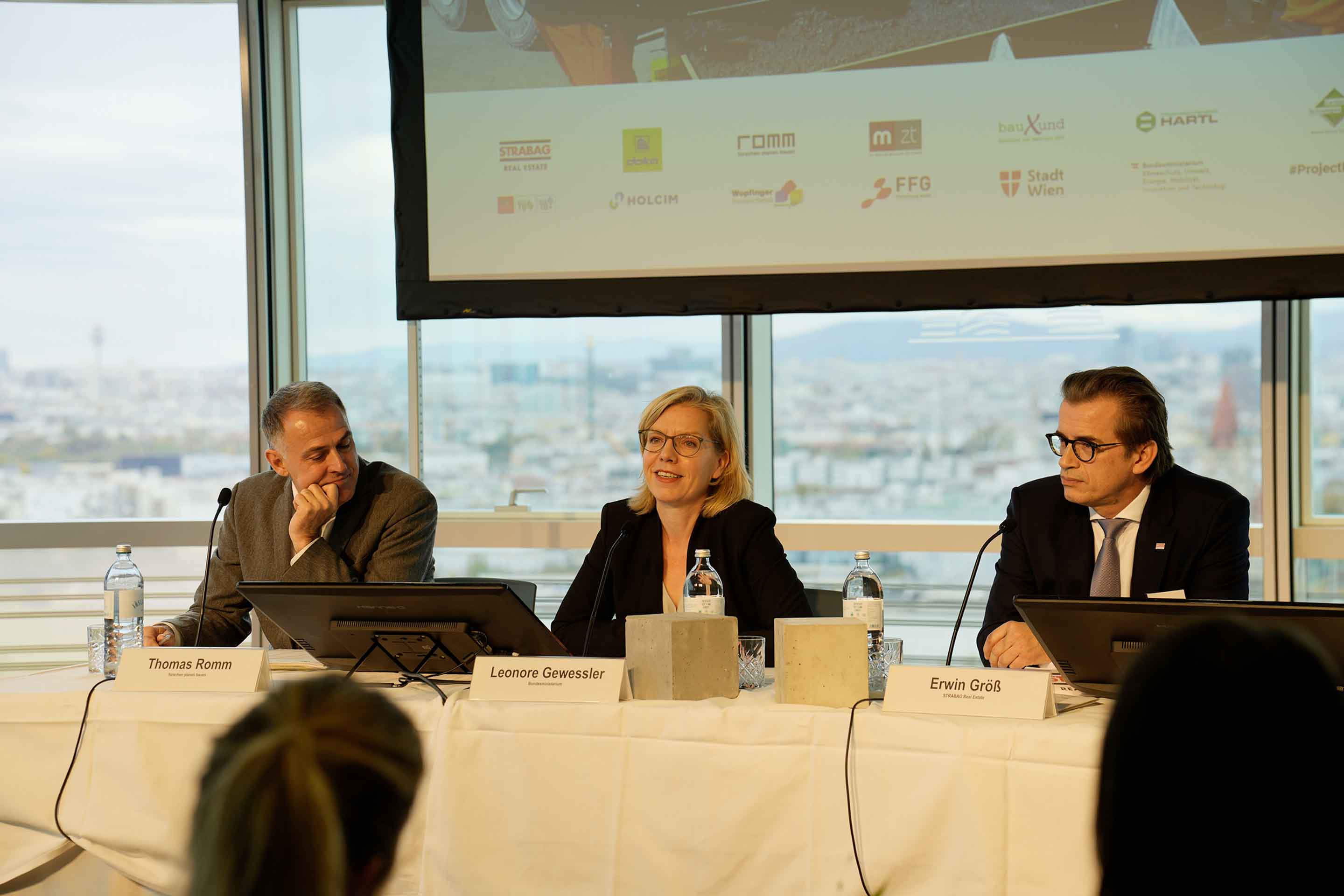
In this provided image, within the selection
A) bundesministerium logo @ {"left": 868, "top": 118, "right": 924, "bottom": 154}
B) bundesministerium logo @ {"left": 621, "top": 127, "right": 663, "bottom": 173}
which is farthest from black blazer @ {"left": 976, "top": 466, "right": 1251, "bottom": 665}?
bundesministerium logo @ {"left": 621, "top": 127, "right": 663, "bottom": 173}

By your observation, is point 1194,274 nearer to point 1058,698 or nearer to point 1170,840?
point 1058,698

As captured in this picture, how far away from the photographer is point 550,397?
13.3 ft

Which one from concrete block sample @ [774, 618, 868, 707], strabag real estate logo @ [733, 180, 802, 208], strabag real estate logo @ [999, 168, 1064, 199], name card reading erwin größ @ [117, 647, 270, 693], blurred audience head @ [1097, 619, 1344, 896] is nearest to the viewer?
blurred audience head @ [1097, 619, 1344, 896]

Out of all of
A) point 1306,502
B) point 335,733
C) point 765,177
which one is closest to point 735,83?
point 765,177

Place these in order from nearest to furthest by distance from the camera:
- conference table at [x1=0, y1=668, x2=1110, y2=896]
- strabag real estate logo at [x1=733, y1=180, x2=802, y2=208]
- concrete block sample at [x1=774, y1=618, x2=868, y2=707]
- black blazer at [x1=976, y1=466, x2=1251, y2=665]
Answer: conference table at [x1=0, y1=668, x2=1110, y2=896], concrete block sample at [x1=774, y1=618, x2=868, y2=707], black blazer at [x1=976, y1=466, x2=1251, y2=665], strabag real estate logo at [x1=733, y1=180, x2=802, y2=208]

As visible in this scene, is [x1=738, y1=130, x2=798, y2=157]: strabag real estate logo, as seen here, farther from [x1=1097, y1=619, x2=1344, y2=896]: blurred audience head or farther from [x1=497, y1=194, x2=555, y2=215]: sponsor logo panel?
[x1=1097, y1=619, x2=1344, y2=896]: blurred audience head

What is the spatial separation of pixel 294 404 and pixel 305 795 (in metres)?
2.07

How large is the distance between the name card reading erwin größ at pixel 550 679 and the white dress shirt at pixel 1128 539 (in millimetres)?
1200

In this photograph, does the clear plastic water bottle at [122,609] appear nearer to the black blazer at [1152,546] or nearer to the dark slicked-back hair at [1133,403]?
the black blazer at [1152,546]

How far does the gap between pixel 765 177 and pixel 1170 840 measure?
3014 millimetres

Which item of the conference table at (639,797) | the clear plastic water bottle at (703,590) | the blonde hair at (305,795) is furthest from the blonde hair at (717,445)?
the blonde hair at (305,795)

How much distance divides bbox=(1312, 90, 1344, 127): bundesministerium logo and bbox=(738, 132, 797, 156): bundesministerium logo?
4.77 feet

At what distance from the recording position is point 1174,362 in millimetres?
3625

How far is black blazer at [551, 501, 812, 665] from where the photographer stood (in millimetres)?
2377
